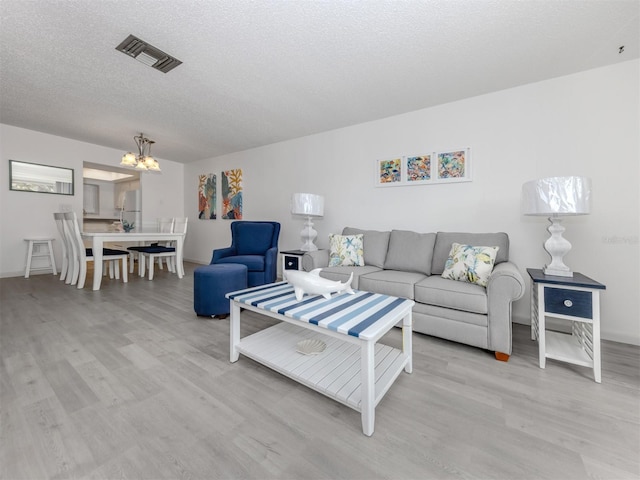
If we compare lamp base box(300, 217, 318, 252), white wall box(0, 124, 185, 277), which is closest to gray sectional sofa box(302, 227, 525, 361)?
lamp base box(300, 217, 318, 252)

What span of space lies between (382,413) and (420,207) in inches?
92.4

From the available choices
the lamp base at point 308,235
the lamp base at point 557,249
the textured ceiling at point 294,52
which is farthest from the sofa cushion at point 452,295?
the textured ceiling at point 294,52

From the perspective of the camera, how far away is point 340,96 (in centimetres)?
281

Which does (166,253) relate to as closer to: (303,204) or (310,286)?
(303,204)

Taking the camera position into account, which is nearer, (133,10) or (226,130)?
(133,10)

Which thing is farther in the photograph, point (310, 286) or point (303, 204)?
point (303, 204)

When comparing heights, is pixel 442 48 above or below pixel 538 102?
above

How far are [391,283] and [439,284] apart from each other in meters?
0.38

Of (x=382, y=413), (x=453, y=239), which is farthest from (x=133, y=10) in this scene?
(x=453, y=239)

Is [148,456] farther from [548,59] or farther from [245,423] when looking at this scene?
[548,59]

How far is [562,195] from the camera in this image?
170 cm

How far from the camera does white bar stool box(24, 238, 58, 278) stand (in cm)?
402

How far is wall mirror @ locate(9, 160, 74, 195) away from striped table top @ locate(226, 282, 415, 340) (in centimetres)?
485

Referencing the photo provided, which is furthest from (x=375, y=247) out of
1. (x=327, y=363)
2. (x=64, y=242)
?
(x=64, y=242)
